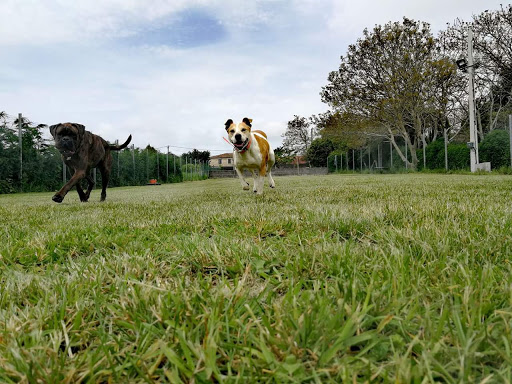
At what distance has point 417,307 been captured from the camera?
91cm

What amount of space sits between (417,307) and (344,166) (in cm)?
3603

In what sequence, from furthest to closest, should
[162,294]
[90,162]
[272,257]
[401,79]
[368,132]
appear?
[368,132]
[401,79]
[90,162]
[272,257]
[162,294]

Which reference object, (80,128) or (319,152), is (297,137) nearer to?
(319,152)

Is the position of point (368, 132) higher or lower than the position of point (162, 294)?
higher

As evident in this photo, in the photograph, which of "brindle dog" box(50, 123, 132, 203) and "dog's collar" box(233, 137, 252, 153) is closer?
"brindle dog" box(50, 123, 132, 203)

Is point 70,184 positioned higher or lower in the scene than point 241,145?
lower

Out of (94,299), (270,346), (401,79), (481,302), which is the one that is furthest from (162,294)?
(401,79)

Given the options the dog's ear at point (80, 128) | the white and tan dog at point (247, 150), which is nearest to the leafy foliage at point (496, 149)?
the white and tan dog at point (247, 150)

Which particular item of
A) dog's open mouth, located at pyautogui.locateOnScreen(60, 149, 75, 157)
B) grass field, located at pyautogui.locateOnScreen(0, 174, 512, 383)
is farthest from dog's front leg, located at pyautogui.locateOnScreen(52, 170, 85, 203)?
grass field, located at pyautogui.locateOnScreen(0, 174, 512, 383)

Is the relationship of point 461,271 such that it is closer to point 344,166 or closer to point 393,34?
point 393,34

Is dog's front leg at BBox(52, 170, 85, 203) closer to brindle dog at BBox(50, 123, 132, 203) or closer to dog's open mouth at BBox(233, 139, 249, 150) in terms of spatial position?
brindle dog at BBox(50, 123, 132, 203)

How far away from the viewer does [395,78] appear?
75.5 feet

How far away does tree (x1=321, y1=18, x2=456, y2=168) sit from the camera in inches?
898

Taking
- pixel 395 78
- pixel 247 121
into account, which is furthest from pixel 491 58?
pixel 247 121
